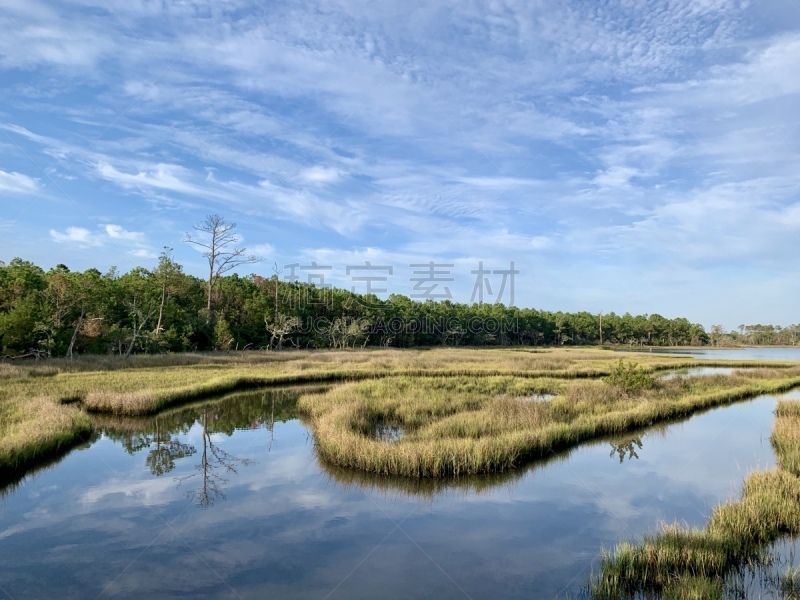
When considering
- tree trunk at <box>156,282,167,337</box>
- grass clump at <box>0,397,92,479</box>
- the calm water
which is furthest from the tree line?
the calm water

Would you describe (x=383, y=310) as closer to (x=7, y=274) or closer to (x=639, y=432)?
(x=7, y=274)

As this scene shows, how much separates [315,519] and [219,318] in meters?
46.2

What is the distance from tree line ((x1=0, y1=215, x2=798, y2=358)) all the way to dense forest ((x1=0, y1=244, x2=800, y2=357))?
0.12 metres

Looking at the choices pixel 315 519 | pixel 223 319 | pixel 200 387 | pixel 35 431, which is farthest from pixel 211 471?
pixel 223 319

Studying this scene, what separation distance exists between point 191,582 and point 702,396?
25.8 meters

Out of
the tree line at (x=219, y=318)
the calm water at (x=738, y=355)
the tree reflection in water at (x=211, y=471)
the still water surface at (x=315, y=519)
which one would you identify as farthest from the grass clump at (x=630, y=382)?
the calm water at (x=738, y=355)

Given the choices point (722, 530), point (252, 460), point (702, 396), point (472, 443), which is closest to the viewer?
point (722, 530)

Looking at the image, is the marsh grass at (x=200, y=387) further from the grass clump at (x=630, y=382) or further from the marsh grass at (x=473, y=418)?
the grass clump at (x=630, y=382)

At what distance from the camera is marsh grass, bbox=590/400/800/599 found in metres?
7.14

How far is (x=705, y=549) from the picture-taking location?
770cm

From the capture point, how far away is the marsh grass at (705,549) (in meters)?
7.14

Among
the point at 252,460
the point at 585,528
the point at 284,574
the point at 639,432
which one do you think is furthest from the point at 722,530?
the point at 252,460

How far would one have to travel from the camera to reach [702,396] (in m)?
25.5

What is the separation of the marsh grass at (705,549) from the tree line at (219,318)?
118 ft
